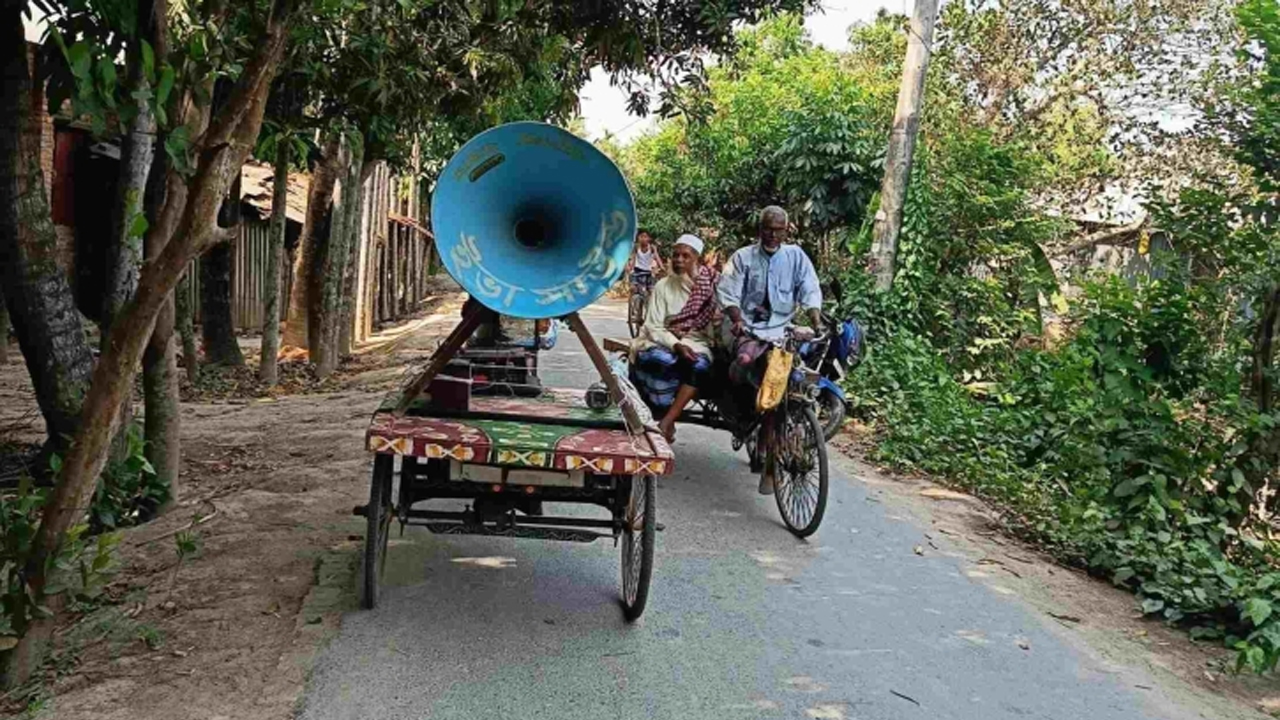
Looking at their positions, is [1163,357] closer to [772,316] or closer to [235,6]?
[772,316]

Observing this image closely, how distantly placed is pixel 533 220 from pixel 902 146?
8.37m

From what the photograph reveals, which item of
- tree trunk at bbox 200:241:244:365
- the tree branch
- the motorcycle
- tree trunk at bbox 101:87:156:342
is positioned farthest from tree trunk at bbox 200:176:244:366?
the tree branch

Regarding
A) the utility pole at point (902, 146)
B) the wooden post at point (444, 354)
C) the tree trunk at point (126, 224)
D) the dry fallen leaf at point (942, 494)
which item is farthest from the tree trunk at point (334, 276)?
the wooden post at point (444, 354)

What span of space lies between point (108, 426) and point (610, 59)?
17.3 ft

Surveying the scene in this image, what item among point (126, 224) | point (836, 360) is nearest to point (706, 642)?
point (126, 224)

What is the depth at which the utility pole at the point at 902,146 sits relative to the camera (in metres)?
12.0

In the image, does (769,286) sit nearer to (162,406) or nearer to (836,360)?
Result: (836,360)

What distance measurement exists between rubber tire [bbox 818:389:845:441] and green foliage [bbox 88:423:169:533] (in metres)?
4.79

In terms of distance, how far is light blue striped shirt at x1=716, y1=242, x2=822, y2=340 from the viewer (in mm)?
7035

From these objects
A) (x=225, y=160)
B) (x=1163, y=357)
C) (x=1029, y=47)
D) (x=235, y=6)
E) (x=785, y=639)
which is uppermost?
(x=1029, y=47)

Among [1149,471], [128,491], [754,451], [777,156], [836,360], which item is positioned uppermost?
[777,156]

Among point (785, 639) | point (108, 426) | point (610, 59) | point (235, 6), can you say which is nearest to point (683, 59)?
point (610, 59)

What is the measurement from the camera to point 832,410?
851 centimetres

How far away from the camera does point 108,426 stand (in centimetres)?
374
